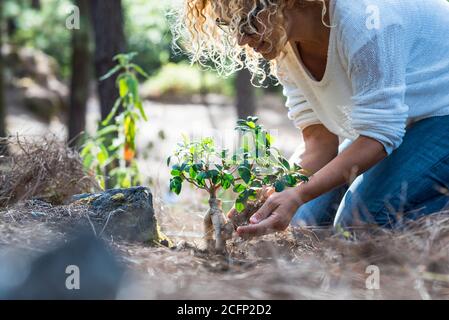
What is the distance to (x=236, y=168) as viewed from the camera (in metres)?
2.62

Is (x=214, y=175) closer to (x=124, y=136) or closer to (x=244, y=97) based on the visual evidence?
(x=124, y=136)

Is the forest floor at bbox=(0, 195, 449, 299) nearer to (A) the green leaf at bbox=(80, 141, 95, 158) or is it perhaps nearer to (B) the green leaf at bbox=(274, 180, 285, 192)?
(B) the green leaf at bbox=(274, 180, 285, 192)

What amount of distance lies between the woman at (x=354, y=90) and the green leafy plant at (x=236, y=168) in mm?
106

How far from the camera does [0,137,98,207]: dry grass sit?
3.20 meters

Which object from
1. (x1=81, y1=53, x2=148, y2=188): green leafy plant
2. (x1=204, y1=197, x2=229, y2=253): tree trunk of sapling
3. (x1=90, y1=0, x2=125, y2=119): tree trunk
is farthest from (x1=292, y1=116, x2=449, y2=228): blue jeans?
(x1=90, y1=0, x2=125, y2=119): tree trunk

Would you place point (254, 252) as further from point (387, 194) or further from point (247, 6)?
point (247, 6)

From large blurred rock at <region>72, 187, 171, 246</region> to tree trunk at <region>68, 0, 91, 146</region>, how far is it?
5134 millimetres

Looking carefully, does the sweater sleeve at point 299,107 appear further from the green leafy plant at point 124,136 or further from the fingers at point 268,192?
the green leafy plant at point 124,136

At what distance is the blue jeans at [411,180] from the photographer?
2773 millimetres

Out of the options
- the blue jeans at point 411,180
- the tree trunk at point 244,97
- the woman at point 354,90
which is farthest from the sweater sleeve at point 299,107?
the tree trunk at point 244,97

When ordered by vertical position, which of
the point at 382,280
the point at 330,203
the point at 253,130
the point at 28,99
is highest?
the point at 28,99

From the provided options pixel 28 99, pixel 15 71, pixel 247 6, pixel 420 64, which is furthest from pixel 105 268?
pixel 15 71

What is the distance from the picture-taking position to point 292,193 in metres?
2.46

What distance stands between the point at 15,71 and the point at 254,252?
12.7 m
